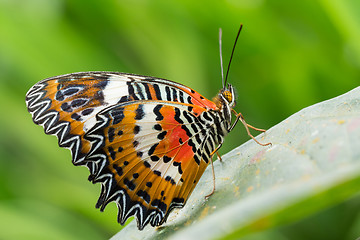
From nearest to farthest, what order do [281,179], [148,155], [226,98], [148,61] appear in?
[281,179] → [148,155] → [226,98] → [148,61]

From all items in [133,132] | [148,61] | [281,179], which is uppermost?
[148,61]

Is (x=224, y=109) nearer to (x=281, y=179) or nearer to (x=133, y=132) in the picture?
(x=133, y=132)

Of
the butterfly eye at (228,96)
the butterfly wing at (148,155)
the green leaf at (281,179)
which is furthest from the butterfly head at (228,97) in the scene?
the green leaf at (281,179)

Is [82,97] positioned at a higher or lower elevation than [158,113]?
higher

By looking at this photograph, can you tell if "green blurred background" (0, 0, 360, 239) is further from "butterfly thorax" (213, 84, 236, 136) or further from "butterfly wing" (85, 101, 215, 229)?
"butterfly wing" (85, 101, 215, 229)

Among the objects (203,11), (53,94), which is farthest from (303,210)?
(203,11)

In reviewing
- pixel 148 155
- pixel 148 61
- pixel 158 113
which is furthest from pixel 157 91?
pixel 148 61

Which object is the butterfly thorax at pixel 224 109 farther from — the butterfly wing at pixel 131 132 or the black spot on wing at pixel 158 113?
the black spot on wing at pixel 158 113
